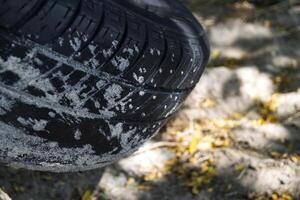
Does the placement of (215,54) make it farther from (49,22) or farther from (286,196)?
(49,22)

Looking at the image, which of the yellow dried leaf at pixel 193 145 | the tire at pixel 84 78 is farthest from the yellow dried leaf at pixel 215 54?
the tire at pixel 84 78

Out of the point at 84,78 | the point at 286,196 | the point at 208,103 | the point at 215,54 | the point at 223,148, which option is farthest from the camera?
the point at 215,54

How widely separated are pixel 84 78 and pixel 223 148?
1.34 metres

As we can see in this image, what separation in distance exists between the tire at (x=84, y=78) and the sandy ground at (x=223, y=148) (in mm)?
442

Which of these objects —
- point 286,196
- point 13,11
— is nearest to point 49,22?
point 13,11

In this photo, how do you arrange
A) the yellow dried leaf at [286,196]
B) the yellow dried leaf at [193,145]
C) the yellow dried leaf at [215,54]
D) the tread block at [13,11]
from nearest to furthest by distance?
1. the tread block at [13,11]
2. the yellow dried leaf at [286,196]
3. the yellow dried leaf at [193,145]
4. the yellow dried leaf at [215,54]

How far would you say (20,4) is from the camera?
55.8 inches

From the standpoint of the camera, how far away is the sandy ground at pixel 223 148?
8.23 ft

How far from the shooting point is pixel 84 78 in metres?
1.57

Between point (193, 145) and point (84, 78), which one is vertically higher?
point (84, 78)

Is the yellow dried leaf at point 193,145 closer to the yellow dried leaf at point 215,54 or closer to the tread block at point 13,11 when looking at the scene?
the yellow dried leaf at point 215,54

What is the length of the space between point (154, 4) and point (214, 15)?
1.90 meters

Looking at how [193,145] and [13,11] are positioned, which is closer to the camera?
[13,11]

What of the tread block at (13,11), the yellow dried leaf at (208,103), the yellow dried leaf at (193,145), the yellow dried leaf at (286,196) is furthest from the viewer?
the yellow dried leaf at (208,103)
